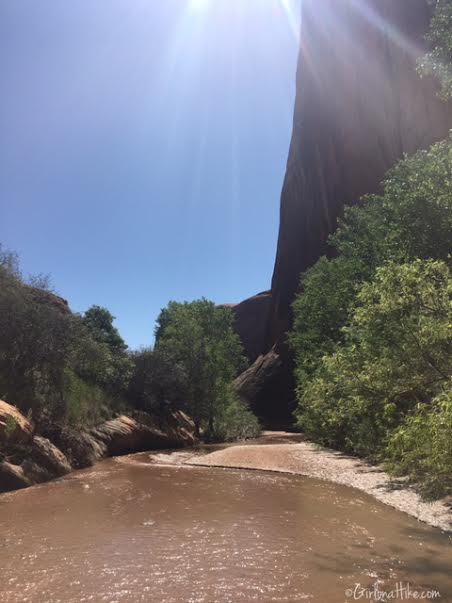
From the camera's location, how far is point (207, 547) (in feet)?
25.5

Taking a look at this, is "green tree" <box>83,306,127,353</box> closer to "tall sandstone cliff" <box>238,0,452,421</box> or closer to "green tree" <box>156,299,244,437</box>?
"green tree" <box>156,299,244,437</box>

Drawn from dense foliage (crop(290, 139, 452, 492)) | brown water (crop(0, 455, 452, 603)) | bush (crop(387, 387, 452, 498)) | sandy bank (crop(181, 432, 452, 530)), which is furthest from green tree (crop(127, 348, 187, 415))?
bush (crop(387, 387, 452, 498))

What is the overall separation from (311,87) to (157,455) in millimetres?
58949

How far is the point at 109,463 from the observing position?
19.6 metres

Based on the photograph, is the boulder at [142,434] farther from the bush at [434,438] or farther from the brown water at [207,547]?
the bush at [434,438]

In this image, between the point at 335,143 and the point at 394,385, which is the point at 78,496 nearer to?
the point at 394,385

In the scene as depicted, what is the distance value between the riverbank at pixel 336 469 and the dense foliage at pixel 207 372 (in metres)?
12.2

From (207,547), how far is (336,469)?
1082 cm

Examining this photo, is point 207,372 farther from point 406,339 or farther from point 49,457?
point 406,339

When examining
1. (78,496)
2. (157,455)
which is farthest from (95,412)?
(78,496)

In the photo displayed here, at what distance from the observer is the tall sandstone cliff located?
38.3 m

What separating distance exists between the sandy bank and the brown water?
1.77 feet

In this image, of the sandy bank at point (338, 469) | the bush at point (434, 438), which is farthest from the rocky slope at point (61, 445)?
the bush at point (434, 438)

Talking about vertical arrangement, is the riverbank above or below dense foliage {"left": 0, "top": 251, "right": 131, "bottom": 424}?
below
